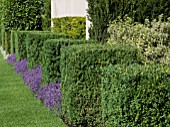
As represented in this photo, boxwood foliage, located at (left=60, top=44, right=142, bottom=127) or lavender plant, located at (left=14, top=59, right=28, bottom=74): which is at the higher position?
Result: boxwood foliage, located at (left=60, top=44, right=142, bottom=127)

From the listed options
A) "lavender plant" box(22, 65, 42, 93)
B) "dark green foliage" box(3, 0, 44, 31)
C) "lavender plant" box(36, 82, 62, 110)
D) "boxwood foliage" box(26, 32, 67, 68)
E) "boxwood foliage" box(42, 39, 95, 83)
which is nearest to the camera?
"lavender plant" box(36, 82, 62, 110)

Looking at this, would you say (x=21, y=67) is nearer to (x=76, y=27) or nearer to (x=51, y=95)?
(x=76, y=27)

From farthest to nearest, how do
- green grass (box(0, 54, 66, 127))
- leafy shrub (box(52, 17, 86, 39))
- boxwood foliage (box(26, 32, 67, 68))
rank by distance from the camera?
leafy shrub (box(52, 17, 86, 39))
boxwood foliage (box(26, 32, 67, 68))
green grass (box(0, 54, 66, 127))

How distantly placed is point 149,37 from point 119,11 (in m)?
1.24

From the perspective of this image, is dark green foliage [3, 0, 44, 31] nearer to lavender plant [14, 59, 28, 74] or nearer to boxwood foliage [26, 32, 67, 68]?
lavender plant [14, 59, 28, 74]

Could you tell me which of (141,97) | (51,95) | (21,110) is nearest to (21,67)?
(21,110)

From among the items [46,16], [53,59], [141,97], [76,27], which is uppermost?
[46,16]

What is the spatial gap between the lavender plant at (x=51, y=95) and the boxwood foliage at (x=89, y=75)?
4.26 ft

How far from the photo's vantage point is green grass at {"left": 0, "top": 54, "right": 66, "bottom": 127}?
768 cm

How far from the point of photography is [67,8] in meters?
20.2

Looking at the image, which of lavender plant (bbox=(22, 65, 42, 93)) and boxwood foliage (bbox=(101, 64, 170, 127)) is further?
lavender plant (bbox=(22, 65, 42, 93))

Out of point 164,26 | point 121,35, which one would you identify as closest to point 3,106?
point 121,35

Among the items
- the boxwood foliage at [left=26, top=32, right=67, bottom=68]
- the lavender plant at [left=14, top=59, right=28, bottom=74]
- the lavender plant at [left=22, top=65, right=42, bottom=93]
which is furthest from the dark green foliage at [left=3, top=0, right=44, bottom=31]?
the lavender plant at [left=22, top=65, right=42, bottom=93]

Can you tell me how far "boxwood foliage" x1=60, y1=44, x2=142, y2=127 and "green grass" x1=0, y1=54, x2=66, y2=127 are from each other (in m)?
0.78
